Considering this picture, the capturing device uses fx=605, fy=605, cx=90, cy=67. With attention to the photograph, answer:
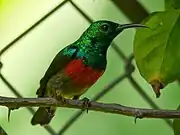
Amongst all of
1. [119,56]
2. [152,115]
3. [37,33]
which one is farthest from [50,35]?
[152,115]

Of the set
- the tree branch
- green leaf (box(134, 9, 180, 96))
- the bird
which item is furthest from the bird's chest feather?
the tree branch

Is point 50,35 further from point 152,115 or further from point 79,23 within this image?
point 152,115

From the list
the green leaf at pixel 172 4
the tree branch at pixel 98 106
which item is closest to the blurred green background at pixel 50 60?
the green leaf at pixel 172 4

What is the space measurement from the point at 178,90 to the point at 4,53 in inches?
14.0

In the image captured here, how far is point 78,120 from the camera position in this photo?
124 cm

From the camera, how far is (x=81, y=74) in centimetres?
101

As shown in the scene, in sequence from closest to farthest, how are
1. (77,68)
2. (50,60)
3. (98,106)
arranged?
(98,106) < (77,68) < (50,60)

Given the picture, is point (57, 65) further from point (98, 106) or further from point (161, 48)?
point (98, 106)

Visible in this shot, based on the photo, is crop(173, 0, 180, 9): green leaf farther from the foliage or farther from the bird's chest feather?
the bird's chest feather

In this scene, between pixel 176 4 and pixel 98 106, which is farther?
pixel 176 4

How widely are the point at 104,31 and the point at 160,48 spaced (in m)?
0.18

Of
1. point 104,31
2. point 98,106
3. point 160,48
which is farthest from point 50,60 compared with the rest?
point 98,106

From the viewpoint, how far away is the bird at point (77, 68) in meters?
1.00

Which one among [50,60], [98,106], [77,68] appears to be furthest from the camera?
[50,60]
